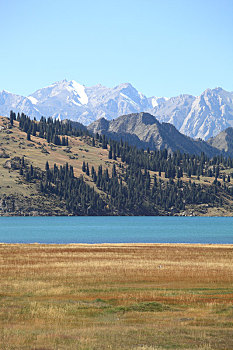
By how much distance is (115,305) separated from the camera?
36250 millimetres

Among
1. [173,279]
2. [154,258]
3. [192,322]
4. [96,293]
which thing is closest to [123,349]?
[192,322]

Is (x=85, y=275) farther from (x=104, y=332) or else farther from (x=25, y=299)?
(x=104, y=332)

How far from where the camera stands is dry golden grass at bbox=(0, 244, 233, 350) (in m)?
25.5

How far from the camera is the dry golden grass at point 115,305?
25.5 m

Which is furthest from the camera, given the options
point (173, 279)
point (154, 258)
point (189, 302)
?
point (154, 258)

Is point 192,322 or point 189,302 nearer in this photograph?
point 192,322

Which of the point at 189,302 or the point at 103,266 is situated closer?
the point at 189,302

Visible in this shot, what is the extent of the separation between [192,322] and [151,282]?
60.7 feet

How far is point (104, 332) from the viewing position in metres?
27.0

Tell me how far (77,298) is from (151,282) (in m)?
11.0

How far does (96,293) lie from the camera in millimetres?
41938

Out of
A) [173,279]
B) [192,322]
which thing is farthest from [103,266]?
[192,322]

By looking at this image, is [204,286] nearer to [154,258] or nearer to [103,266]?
[103,266]

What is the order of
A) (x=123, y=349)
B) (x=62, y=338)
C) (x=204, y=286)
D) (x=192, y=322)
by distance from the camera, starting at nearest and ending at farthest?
(x=123, y=349)
(x=62, y=338)
(x=192, y=322)
(x=204, y=286)
